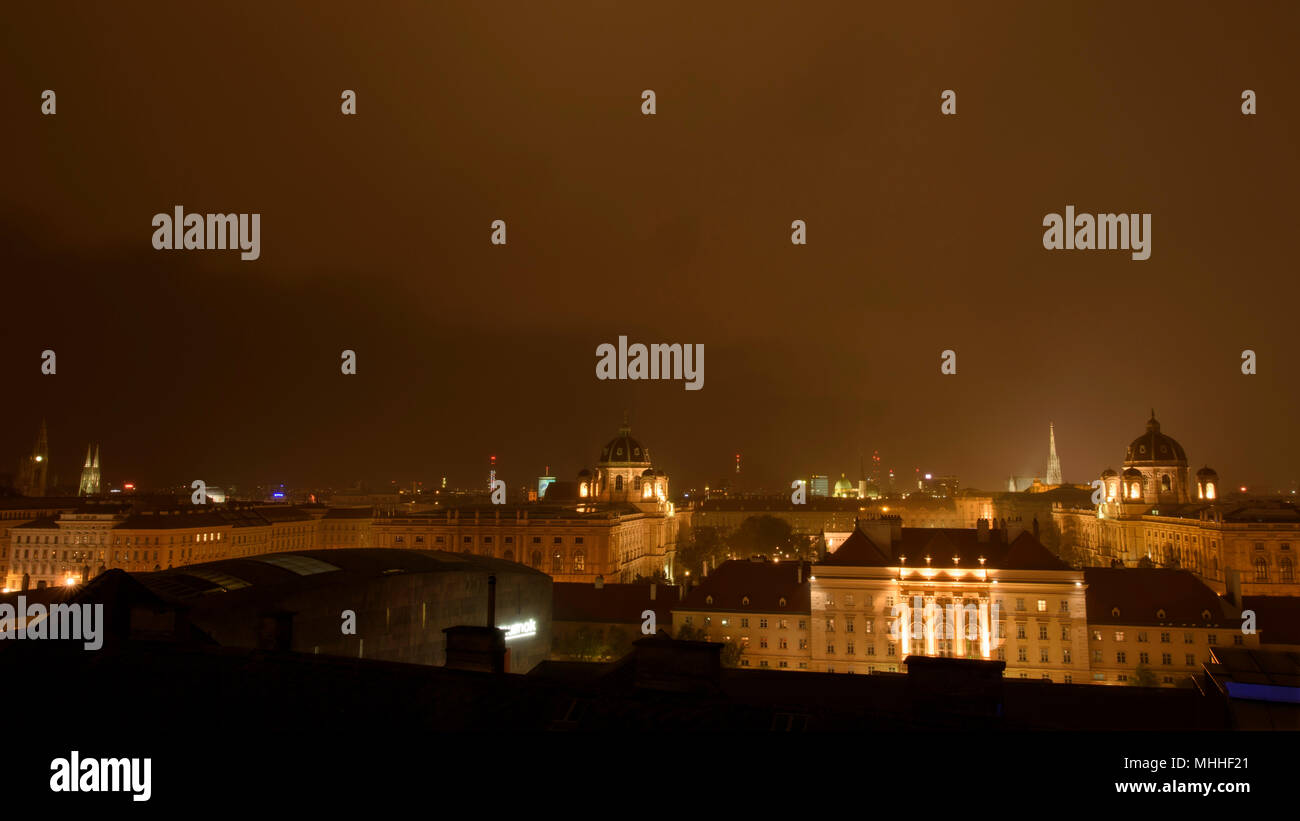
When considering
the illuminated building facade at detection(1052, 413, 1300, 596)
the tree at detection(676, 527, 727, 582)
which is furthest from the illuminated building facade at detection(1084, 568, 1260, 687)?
the tree at detection(676, 527, 727, 582)

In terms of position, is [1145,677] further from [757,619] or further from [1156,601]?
[757,619]

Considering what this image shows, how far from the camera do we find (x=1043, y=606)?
56000 millimetres

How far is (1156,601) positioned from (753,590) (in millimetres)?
26827

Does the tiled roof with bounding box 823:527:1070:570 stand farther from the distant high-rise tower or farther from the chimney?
the distant high-rise tower

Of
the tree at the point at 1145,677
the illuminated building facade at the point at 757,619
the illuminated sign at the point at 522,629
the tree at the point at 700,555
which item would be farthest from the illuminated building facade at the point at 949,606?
the tree at the point at 700,555

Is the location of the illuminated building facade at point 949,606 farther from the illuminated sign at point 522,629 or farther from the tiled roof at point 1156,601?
the illuminated sign at point 522,629

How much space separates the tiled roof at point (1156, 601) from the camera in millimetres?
53094

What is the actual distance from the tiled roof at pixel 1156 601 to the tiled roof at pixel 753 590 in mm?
19397

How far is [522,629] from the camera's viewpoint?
46.1m

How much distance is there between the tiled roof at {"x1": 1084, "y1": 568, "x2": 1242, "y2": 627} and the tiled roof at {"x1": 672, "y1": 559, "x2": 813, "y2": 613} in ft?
63.6

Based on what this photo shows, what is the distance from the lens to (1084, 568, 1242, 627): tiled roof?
53094 millimetres
